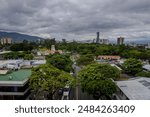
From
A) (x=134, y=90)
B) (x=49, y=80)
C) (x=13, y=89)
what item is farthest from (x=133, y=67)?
(x=13, y=89)

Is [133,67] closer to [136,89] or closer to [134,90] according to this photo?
[136,89]

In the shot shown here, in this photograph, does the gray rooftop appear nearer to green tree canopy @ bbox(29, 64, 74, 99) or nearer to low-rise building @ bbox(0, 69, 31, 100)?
green tree canopy @ bbox(29, 64, 74, 99)

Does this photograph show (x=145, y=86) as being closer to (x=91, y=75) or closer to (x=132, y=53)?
(x=91, y=75)

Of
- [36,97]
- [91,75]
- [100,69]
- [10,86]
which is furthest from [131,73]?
[10,86]

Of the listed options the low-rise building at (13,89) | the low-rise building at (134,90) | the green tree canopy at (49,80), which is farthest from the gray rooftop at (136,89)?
the low-rise building at (13,89)

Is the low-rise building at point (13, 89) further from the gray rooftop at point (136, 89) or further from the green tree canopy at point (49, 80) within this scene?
the gray rooftop at point (136, 89)

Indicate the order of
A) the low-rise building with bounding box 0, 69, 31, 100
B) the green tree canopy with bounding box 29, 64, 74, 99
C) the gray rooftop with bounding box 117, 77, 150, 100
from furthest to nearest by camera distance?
the low-rise building with bounding box 0, 69, 31, 100 → the green tree canopy with bounding box 29, 64, 74, 99 → the gray rooftop with bounding box 117, 77, 150, 100

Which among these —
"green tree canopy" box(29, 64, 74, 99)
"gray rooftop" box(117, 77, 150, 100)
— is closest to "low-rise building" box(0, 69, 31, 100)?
"green tree canopy" box(29, 64, 74, 99)

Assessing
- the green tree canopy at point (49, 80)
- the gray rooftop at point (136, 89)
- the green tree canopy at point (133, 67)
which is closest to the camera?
the gray rooftop at point (136, 89)
